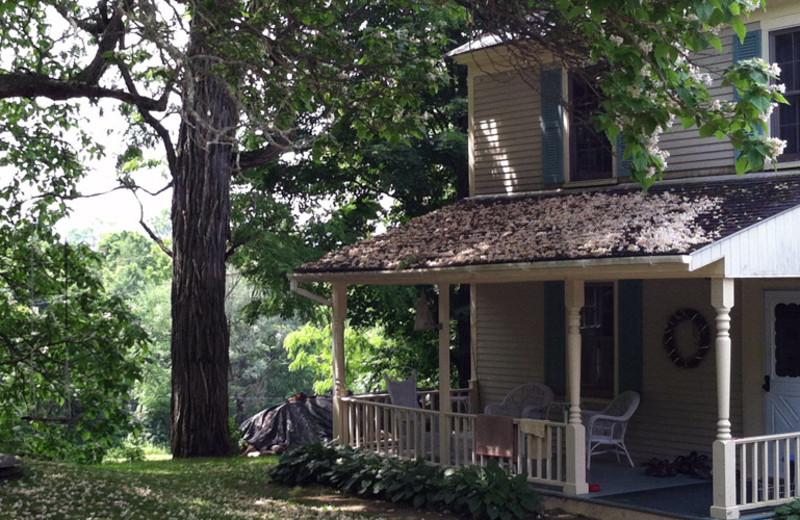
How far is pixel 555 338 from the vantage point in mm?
13797

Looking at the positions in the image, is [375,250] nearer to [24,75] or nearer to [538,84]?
[538,84]

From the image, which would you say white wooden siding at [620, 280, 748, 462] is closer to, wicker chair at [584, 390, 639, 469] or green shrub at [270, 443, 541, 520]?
wicker chair at [584, 390, 639, 469]

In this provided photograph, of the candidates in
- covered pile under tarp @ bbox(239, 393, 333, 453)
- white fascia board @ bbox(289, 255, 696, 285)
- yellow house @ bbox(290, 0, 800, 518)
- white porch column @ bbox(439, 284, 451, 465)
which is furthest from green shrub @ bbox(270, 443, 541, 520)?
covered pile under tarp @ bbox(239, 393, 333, 453)

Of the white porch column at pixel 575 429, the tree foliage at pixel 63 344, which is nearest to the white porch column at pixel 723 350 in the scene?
the white porch column at pixel 575 429

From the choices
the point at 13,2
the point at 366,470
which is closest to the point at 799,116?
the point at 366,470

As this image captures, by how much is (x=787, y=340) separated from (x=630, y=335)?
204 cm

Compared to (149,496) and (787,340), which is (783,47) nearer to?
(787,340)

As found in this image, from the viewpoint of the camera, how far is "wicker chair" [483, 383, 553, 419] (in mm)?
13273

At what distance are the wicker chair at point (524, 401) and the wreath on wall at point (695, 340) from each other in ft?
5.98

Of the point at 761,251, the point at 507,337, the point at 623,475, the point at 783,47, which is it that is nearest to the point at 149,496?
the point at 623,475

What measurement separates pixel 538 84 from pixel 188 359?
7325 millimetres

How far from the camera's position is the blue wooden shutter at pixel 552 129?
13.9m

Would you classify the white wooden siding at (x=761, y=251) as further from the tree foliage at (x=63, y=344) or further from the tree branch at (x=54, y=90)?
the tree foliage at (x=63, y=344)

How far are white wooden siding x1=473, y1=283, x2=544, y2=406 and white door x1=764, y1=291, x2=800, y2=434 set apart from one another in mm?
3384
